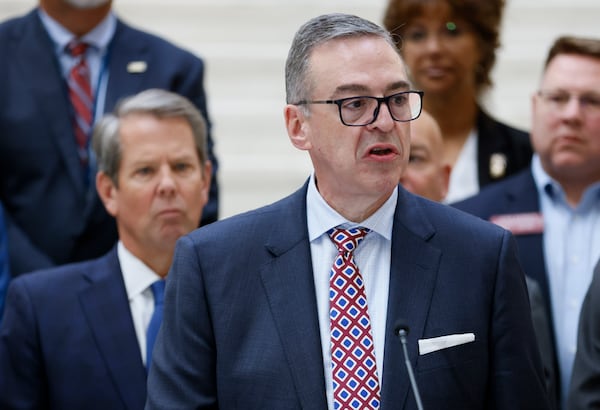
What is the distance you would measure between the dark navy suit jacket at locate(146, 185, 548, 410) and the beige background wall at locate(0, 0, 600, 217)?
4.26 m

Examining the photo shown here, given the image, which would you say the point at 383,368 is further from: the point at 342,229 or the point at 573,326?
the point at 573,326

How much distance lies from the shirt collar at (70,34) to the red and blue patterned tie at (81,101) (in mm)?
65

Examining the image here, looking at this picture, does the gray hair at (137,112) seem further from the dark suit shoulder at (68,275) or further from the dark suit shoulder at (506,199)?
the dark suit shoulder at (506,199)

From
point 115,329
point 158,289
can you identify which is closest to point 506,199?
point 158,289

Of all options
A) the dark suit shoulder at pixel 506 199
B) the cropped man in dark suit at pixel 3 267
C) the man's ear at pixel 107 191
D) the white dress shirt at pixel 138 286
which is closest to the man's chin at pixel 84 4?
the man's ear at pixel 107 191

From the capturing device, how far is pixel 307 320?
11.0 feet

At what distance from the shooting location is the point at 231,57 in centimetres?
802

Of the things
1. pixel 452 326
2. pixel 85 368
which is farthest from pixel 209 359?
pixel 85 368

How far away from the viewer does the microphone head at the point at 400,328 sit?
321 centimetres

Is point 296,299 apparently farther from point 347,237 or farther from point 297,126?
point 297,126

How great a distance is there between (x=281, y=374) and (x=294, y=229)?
1.36 ft

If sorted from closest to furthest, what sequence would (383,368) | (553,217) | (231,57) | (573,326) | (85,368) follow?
(383,368) < (85,368) < (573,326) < (553,217) < (231,57)

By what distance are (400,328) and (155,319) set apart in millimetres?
1349

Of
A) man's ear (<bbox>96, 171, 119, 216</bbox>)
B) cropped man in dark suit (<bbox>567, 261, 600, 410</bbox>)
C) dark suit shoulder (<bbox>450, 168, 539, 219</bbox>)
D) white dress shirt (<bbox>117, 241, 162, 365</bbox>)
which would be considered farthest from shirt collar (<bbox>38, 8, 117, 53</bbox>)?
cropped man in dark suit (<bbox>567, 261, 600, 410</bbox>)
